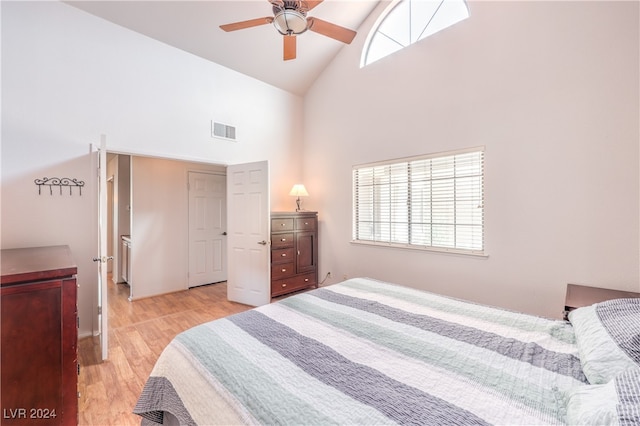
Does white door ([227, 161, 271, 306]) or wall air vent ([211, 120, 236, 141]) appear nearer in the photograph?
white door ([227, 161, 271, 306])

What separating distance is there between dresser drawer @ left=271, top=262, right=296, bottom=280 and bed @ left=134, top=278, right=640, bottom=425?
6.84ft

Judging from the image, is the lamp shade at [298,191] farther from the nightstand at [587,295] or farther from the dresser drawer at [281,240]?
the nightstand at [587,295]

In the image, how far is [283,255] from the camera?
385 cm

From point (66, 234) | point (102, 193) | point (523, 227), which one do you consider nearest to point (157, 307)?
point (66, 234)

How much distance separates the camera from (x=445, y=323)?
1.53 meters

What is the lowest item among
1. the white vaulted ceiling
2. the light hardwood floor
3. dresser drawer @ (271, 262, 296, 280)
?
the light hardwood floor

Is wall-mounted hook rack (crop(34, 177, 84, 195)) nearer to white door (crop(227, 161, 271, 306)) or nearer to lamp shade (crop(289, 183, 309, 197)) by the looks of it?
white door (crop(227, 161, 271, 306))

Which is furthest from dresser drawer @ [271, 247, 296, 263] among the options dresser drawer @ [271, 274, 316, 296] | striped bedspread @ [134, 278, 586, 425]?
striped bedspread @ [134, 278, 586, 425]

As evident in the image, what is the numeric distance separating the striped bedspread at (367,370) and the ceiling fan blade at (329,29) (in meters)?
2.09

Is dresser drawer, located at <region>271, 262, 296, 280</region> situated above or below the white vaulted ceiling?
below

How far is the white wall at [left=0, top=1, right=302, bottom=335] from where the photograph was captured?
2.39 m

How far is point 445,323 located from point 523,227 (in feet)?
5.47

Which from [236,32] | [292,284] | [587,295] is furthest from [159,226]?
[587,295]

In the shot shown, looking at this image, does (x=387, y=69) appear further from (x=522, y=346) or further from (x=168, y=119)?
(x=522, y=346)
